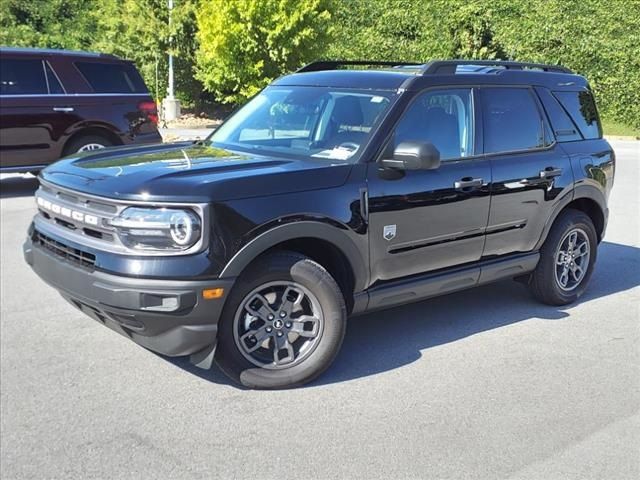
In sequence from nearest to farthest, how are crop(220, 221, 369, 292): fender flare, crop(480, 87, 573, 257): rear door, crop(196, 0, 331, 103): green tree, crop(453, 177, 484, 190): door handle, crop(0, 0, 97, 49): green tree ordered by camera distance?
1. crop(220, 221, 369, 292): fender flare
2. crop(453, 177, 484, 190): door handle
3. crop(480, 87, 573, 257): rear door
4. crop(196, 0, 331, 103): green tree
5. crop(0, 0, 97, 49): green tree

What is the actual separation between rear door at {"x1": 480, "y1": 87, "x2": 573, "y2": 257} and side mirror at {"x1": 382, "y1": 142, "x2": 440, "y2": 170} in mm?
880

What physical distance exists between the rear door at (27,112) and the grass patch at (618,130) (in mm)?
18376

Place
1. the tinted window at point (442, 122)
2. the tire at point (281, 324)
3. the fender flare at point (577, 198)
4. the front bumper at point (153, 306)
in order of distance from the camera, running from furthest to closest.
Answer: the fender flare at point (577, 198) → the tinted window at point (442, 122) → the tire at point (281, 324) → the front bumper at point (153, 306)

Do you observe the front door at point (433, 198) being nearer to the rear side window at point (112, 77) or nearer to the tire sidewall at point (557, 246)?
the tire sidewall at point (557, 246)

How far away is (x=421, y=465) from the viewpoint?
325 cm

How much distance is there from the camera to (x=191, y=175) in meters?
3.78

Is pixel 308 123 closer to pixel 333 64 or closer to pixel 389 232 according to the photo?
pixel 389 232

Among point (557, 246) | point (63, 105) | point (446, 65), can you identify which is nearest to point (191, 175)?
point (446, 65)

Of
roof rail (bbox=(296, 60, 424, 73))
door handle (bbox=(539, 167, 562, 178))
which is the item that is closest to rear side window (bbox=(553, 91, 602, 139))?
door handle (bbox=(539, 167, 562, 178))

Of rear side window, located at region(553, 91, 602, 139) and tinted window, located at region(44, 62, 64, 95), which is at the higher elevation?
tinted window, located at region(44, 62, 64, 95)

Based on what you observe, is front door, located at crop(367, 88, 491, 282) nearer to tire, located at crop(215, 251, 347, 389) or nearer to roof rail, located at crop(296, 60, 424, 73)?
tire, located at crop(215, 251, 347, 389)

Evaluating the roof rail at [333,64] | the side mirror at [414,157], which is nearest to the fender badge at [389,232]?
the side mirror at [414,157]

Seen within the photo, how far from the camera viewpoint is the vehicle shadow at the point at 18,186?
10367 millimetres

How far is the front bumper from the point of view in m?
3.52
